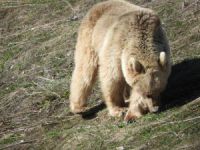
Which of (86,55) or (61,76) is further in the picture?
(61,76)

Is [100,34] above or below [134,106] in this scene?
above

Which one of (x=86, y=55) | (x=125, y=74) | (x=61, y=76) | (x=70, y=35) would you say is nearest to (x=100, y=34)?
(x=86, y=55)

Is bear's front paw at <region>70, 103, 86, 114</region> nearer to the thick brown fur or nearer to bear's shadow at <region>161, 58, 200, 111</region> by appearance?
the thick brown fur

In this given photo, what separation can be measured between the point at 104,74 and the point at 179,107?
1.29 meters

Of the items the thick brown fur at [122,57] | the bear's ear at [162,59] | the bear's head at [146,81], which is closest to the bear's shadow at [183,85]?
the bear's head at [146,81]

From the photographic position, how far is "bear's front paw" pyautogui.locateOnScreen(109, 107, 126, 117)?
34.6 ft

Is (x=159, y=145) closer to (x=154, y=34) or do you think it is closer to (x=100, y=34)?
(x=154, y=34)

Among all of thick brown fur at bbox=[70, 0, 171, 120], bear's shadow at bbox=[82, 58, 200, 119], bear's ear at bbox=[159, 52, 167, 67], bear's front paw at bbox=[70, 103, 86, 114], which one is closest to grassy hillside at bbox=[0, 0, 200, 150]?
bear's shadow at bbox=[82, 58, 200, 119]

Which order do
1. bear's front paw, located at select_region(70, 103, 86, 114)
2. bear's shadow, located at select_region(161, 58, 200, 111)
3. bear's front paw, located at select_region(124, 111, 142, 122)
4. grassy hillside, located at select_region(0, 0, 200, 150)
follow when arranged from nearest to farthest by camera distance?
grassy hillside, located at select_region(0, 0, 200, 150)
bear's front paw, located at select_region(124, 111, 142, 122)
bear's shadow, located at select_region(161, 58, 200, 111)
bear's front paw, located at select_region(70, 103, 86, 114)

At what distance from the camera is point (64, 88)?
1277 cm

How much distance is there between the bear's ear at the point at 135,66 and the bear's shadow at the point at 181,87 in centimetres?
80

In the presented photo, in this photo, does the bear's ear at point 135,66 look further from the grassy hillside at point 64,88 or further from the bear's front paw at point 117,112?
the bear's front paw at point 117,112

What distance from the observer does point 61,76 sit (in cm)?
1336

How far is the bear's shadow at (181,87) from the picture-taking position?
34.5ft
